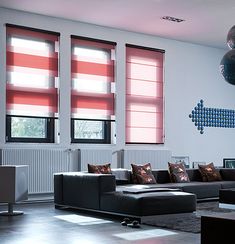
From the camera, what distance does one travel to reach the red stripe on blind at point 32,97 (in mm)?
8508

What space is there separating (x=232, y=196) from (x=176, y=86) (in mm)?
3622

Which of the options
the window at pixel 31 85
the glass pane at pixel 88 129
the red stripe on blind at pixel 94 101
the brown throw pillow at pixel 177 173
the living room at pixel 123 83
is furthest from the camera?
the glass pane at pixel 88 129

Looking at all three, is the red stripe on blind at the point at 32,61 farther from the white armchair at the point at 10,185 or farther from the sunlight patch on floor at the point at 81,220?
the sunlight patch on floor at the point at 81,220

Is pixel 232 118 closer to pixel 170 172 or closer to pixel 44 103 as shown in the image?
pixel 170 172

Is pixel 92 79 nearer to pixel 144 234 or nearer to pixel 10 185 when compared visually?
pixel 10 185

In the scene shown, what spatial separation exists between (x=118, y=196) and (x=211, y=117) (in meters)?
5.25

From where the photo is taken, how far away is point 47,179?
8.73 meters

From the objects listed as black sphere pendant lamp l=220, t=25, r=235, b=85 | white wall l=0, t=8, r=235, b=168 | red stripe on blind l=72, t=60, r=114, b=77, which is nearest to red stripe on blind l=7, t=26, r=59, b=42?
white wall l=0, t=8, r=235, b=168

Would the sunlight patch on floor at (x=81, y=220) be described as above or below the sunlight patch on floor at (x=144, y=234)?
below

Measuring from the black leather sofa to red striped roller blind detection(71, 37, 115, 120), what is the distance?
168cm

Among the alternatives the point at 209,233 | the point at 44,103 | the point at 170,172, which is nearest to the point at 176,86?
the point at 170,172

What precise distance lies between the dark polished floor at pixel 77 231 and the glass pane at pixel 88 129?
248 centimetres

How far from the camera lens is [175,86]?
35.2 ft

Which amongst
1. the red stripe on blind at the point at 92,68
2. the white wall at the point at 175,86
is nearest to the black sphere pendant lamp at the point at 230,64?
the white wall at the point at 175,86
